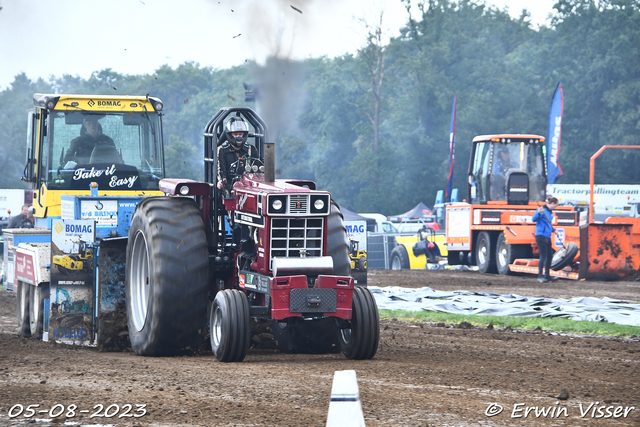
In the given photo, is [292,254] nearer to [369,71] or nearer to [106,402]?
[106,402]

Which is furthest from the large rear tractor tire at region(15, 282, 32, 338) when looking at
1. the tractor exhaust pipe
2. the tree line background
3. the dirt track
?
the tree line background

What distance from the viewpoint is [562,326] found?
37.3 ft

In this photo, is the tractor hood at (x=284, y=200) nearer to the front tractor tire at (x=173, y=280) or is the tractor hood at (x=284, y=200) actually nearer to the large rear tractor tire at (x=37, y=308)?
the front tractor tire at (x=173, y=280)

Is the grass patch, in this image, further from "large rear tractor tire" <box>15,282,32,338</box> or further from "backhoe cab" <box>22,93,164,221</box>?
"large rear tractor tire" <box>15,282,32,338</box>

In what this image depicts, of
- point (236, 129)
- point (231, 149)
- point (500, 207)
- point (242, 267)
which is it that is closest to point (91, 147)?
point (231, 149)

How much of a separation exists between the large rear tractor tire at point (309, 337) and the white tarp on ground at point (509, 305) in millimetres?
4877

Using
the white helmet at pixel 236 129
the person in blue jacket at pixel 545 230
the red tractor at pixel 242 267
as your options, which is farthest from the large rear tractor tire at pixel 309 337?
the person in blue jacket at pixel 545 230

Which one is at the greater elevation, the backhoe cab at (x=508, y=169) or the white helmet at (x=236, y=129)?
the backhoe cab at (x=508, y=169)

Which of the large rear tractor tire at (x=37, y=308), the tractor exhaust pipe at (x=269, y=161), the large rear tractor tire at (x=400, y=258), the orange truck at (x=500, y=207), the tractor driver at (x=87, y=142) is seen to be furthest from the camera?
the large rear tractor tire at (x=400, y=258)

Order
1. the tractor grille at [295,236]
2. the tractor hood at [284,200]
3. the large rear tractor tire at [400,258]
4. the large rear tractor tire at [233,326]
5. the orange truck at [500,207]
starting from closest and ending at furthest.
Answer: the large rear tractor tire at [233,326] → the tractor hood at [284,200] → the tractor grille at [295,236] → the orange truck at [500,207] → the large rear tractor tire at [400,258]

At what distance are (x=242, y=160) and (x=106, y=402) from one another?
136 inches

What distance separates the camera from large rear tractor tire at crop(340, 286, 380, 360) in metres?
7.66

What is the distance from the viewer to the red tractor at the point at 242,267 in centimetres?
745

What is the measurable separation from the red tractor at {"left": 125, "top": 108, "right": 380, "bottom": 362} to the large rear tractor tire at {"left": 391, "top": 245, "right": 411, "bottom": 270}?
16.9 meters
